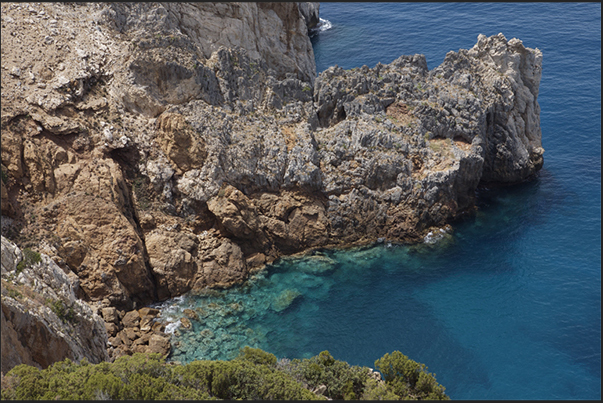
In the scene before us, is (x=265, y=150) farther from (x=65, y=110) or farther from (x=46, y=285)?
(x=46, y=285)

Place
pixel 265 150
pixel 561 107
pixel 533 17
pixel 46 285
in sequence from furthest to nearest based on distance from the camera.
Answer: pixel 533 17
pixel 561 107
pixel 265 150
pixel 46 285

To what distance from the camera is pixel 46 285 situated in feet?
140

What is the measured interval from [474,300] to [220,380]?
98.4 ft

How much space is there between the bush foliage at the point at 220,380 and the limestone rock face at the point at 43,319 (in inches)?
103

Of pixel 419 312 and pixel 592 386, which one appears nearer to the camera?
pixel 592 386

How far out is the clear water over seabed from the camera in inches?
1896

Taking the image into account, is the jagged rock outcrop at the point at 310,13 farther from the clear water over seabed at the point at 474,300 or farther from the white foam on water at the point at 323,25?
the clear water over seabed at the point at 474,300

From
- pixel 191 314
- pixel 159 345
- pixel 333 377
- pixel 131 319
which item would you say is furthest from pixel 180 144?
pixel 333 377

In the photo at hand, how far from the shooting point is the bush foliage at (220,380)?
32.0 m

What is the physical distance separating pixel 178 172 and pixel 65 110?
1277 centimetres

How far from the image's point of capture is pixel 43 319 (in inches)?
1494

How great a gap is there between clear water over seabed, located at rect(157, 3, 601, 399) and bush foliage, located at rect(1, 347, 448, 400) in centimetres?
824

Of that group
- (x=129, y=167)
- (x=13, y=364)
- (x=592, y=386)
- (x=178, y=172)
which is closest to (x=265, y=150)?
(x=178, y=172)

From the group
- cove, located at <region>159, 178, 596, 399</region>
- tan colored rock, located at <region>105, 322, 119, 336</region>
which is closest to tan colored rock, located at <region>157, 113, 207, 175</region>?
cove, located at <region>159, 178, 596, 399</region>
